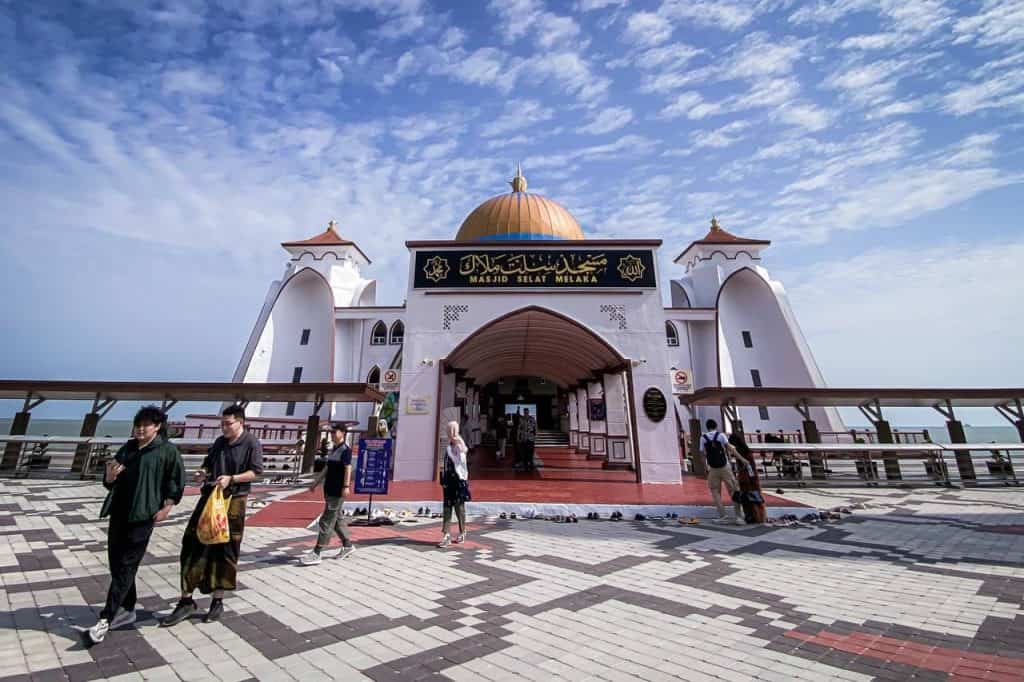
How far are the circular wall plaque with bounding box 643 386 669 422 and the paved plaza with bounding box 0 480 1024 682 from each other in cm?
541

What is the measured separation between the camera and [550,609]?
11.6ft

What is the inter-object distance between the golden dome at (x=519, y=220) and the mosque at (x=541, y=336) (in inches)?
2.7

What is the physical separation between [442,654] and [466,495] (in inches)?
118

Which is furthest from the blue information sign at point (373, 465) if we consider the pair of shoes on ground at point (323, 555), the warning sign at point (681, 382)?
the warning sign at point (681, 382)

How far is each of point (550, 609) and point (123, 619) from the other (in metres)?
3.23

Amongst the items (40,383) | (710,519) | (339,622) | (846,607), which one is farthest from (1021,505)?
(40,383)

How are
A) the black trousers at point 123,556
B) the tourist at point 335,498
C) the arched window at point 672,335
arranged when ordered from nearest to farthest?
the black trousers at point 123,556
the tourist at point 335,498
the arched window at point 672,335

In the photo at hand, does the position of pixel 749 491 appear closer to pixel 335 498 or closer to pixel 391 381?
pixel 335 498

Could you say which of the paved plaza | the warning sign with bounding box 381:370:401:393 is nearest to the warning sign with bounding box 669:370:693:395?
the paved plaza

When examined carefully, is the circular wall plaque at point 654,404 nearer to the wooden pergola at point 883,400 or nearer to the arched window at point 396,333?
the wooden pergola at point 883,400

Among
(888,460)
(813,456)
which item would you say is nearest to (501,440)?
(813,456)

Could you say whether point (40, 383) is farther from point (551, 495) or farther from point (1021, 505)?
point (1021, 505)

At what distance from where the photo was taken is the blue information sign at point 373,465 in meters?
6.93

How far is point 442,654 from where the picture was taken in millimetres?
2770
